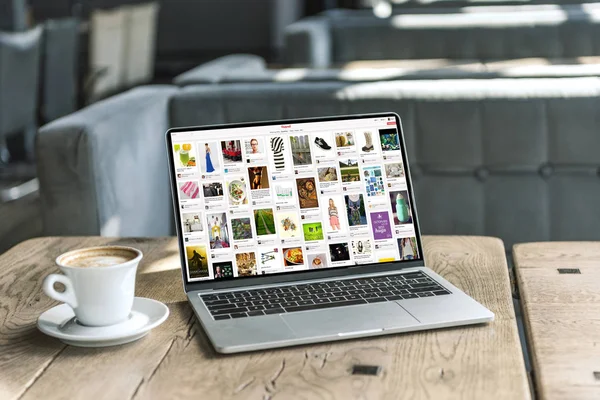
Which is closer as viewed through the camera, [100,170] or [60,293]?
[60,293]

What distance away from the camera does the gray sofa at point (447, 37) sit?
4707 millimetres

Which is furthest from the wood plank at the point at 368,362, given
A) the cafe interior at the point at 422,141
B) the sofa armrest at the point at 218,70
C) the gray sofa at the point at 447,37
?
the gray sofa at the point at 447,37

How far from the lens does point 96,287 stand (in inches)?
35.9

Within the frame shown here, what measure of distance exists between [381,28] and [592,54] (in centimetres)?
Result: 115

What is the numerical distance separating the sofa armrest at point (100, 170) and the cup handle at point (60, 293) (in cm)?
108

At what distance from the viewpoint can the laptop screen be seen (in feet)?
3.66

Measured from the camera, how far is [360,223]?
45.4 inches

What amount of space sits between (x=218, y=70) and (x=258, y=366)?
2.00 meters

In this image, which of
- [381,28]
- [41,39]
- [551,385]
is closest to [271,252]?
[551,385]

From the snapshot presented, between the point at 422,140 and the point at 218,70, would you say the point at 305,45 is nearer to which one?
the point at 218,70

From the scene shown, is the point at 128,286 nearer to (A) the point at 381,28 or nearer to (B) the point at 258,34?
(A) the point at 381,28

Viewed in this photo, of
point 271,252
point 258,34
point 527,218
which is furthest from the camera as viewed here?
point 258,34

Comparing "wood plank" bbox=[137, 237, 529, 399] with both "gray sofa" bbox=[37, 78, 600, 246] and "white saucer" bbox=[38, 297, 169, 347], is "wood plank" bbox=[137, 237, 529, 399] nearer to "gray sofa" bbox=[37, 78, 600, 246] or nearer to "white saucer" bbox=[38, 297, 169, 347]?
"white saucer" bbox=[38, 297, 169, 347]

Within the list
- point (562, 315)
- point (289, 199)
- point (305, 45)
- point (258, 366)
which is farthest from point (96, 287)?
point (305, 45)
